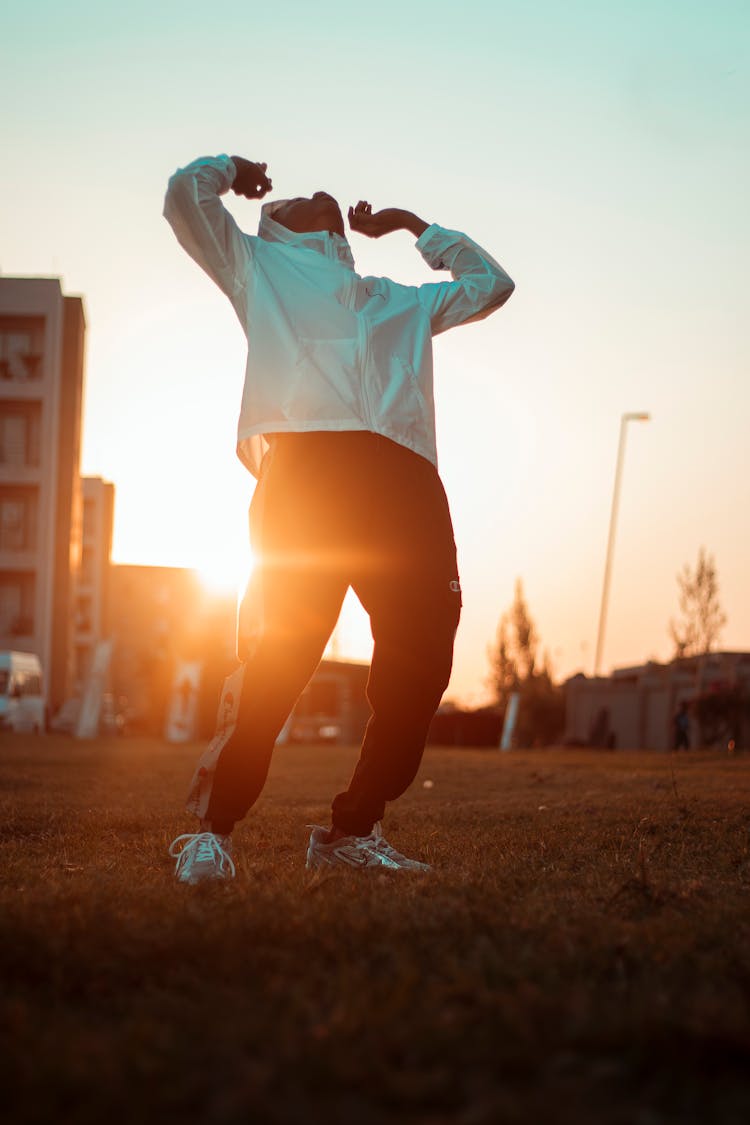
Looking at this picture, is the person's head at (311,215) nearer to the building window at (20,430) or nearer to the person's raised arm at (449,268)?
the person's raised arm at (449,268)

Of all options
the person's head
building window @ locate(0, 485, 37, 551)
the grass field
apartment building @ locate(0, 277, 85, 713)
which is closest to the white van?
apartment building @ locate(0, 277, 85, 713)

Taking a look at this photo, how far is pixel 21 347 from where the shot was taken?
45.8m

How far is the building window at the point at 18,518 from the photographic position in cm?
4584

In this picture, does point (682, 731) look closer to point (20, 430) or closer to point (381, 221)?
point (381, 221)

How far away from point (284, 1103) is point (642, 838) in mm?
3662

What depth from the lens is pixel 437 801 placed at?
25.8 feet

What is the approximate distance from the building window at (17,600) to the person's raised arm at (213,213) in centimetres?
4267

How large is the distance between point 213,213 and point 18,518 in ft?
143

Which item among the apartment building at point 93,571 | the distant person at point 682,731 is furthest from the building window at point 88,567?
the distant person at point 682,731

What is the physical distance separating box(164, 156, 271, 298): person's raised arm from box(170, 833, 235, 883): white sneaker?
1.83 meters

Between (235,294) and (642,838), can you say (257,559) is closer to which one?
(235,294)

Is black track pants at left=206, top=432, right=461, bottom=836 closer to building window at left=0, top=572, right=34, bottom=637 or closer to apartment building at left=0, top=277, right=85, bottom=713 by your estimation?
apartment building at left=0, top=277, right=85, bottom=713

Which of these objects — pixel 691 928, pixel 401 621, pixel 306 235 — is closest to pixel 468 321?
pixel 306 235

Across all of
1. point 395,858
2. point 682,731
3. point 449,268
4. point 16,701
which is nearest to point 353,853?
point 395,858
